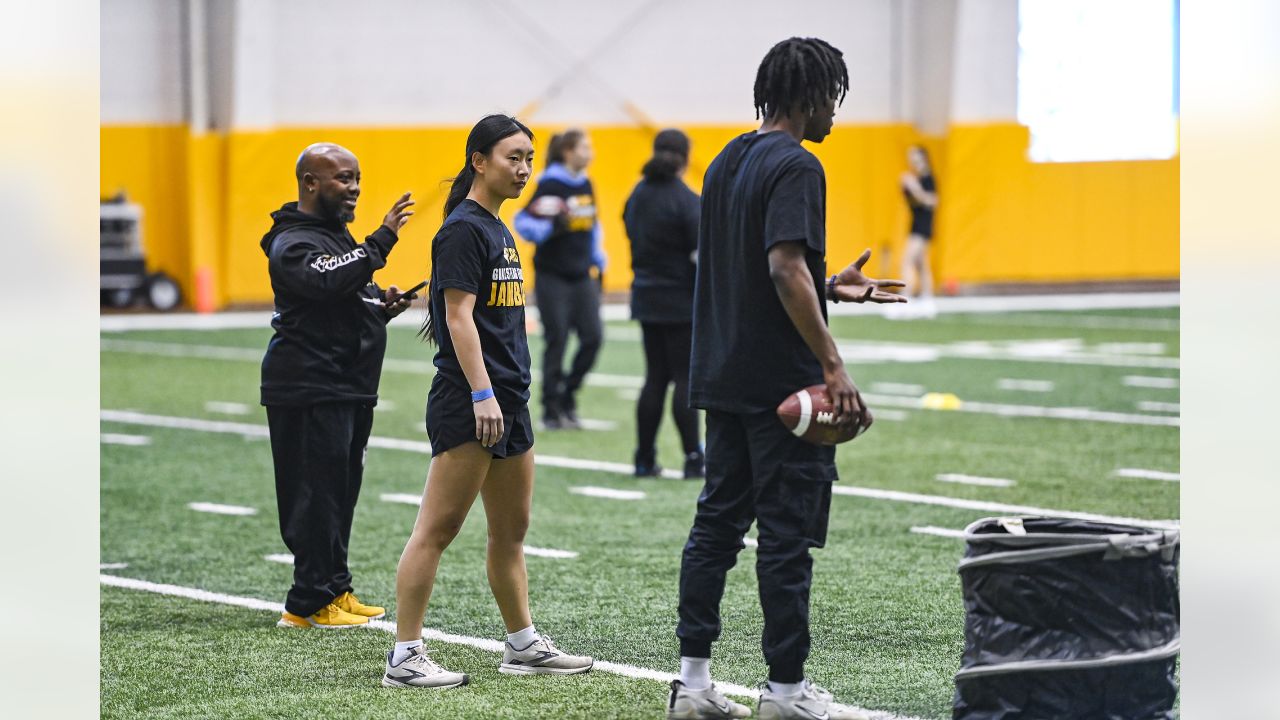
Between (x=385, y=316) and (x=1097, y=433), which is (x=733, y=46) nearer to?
(x=1097, y=433)

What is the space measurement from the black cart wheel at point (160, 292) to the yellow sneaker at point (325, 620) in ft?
56.4

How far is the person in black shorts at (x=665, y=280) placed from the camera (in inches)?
382

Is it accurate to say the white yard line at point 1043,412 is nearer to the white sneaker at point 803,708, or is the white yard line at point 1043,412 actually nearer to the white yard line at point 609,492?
the white yard line at point 609,492

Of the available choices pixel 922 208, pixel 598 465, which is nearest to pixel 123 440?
pixel 598 465

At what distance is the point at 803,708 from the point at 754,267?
1.21m

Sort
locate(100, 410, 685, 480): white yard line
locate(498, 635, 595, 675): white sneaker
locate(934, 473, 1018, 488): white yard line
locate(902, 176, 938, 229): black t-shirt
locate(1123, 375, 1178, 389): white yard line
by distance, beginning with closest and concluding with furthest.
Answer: locate(498, 635, 595, 675): white sneaker → locate(934, 473, 1018, 488): white yard line → locate(100, 410, 685, 480): white yard line → locate(1123, 375, 1178, 389): white yard line → locate(902, 176, 938, 229): black t-shirt

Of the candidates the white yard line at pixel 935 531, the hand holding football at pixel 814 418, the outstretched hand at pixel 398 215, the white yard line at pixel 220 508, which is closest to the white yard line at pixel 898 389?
the white yard line at pixel 935 531

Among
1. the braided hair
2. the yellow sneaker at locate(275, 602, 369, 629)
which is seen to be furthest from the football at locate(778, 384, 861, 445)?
the yellow sneaker at locate(275, 602, 369, 629)

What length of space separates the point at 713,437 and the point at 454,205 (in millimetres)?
1183

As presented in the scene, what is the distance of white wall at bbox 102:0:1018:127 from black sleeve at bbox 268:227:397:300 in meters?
17.2

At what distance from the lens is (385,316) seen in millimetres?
6469

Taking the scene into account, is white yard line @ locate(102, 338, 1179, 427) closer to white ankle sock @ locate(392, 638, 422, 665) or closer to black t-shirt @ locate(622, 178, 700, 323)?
black t-shirt @ locate(622, 178, 700, 323)

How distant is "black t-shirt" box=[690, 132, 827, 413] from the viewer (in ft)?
15.1

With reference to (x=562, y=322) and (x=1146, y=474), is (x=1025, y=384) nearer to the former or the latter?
(x=562, y=322)
